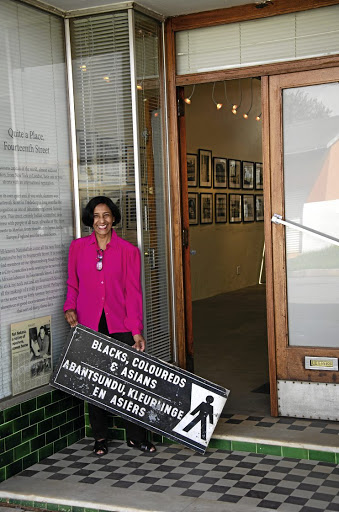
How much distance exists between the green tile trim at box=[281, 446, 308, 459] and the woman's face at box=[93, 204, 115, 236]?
1.70 meters

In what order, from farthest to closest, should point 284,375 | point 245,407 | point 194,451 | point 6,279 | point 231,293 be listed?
point 231,293 < point 245,407 < point 284,375 < point 194,451 < point 6,279

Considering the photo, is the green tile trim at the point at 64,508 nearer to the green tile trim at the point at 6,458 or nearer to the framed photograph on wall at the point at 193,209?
the green tile trim at the point at 6,458

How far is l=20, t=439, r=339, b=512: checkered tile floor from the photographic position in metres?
3.55

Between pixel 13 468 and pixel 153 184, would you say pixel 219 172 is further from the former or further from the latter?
pixel 13 468

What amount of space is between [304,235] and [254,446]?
137 centimetres

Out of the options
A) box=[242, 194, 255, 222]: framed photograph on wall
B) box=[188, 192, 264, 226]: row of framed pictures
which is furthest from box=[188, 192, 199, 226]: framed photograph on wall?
box=[242, 194, 255, 222]: framed photograph on wall

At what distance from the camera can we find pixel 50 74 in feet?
14.8

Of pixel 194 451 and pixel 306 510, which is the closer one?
pixel 306 510

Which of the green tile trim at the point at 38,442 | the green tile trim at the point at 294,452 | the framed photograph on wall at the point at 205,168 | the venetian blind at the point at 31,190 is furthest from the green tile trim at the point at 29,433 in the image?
the framed photograph on wall at the point at 205,168

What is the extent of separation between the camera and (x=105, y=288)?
429 cm

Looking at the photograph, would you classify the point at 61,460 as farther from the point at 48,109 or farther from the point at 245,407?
the point at 48,109

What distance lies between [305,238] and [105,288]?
1.34 metres

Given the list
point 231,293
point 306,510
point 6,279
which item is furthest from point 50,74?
point 231,293

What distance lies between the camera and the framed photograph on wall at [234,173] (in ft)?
40.7
